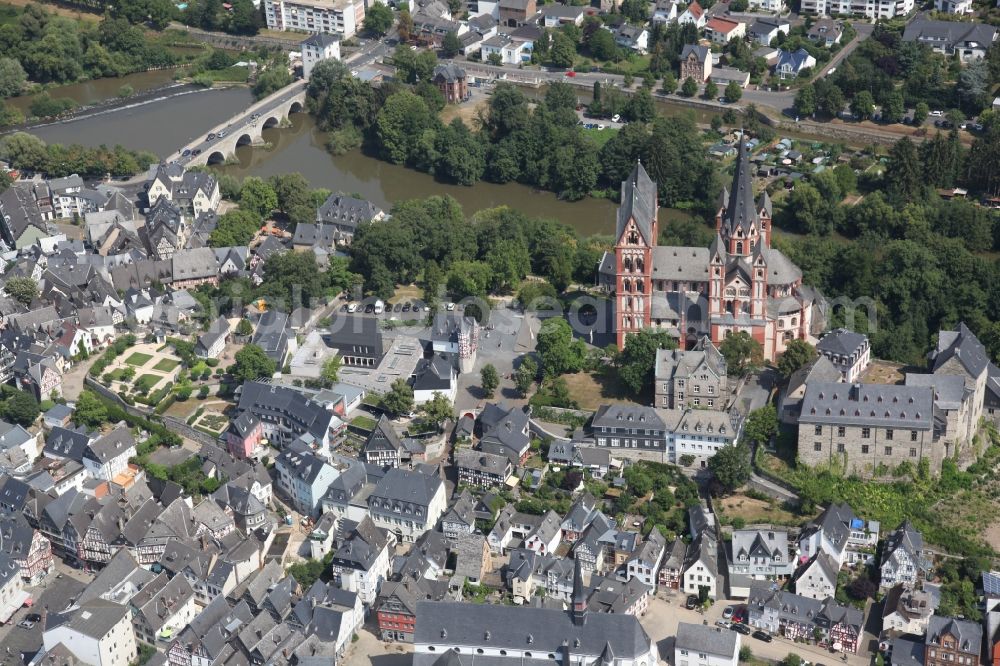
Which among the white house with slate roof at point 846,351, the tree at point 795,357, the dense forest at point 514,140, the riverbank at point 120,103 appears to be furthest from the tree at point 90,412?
the riverbank at point 120,103

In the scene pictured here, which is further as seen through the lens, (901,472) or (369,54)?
(369,54)

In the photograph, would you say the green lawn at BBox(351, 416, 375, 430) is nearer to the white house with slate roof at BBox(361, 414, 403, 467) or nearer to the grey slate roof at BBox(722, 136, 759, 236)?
the white house with slate roof at BBox(361, 414, 403, 467)

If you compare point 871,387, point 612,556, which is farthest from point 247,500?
point 871,387

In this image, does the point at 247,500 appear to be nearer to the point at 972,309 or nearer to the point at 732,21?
the point at 972,309

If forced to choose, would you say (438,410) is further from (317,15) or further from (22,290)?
(317,15)

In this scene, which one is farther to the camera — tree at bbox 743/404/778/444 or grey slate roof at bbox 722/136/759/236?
grey slate roof at bbox 722/136/759/236

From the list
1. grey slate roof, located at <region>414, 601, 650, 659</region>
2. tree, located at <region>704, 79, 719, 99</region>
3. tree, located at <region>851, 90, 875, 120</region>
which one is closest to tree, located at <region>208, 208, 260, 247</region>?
grey slate roof, located at <region>414, 601, 650, 659</region>

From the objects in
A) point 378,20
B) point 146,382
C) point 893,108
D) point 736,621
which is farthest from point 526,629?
point 378,20
